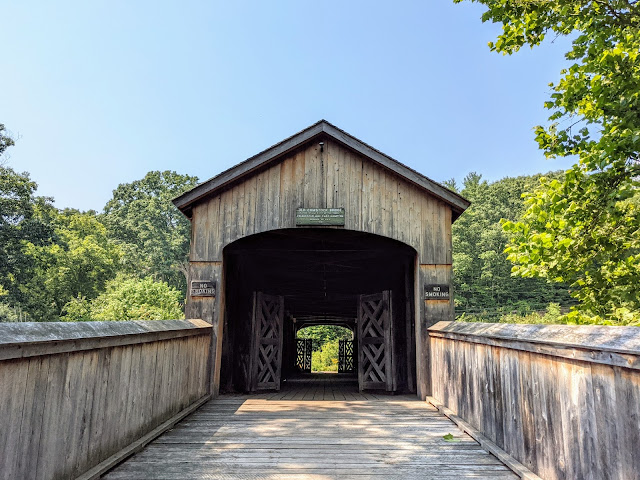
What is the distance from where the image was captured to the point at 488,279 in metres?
49.4

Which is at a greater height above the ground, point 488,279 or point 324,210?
point 488,279

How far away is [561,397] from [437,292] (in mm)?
4886

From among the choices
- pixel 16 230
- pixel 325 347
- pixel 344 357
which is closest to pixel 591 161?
pixel 344 357

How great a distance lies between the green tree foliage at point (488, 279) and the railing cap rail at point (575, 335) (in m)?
44.0

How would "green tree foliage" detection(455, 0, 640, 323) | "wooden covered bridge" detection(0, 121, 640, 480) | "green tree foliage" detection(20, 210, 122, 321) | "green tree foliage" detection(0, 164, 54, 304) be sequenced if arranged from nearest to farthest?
1. "wooden covered bridge" detection(0, 121, 640, 480)
2. "green tree foliage" detection(455, 0, 640, 323)
3. "green tree foliage" detection(0, 164, 54, 304)
4. "green tree foliage" detection(20, 210, 122, 321)

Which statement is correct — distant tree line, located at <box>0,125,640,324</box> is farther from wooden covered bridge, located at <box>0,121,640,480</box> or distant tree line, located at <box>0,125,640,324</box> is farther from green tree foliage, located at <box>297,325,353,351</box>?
wooden covered bridge, located at <box>0,121,640,480</box>

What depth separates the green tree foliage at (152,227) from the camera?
2146 inches

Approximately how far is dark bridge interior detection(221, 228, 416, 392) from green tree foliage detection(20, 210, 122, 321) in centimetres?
3363

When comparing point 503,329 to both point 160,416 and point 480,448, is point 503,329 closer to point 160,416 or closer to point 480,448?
point 480,448

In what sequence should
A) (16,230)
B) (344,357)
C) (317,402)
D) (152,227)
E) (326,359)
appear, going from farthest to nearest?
(152,227), (326,359), (16,230), (344,357), (317,402)

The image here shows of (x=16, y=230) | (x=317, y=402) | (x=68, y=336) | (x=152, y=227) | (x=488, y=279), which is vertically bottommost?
(x=317, y=402)

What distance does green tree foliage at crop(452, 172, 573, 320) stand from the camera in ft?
158

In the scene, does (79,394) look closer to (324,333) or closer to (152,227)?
(324,333)

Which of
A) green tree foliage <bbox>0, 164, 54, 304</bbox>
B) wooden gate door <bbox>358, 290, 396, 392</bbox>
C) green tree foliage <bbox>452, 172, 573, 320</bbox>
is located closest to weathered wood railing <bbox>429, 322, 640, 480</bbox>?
wooden gate door <bbox>358, 290, 396, 392</bbox>
